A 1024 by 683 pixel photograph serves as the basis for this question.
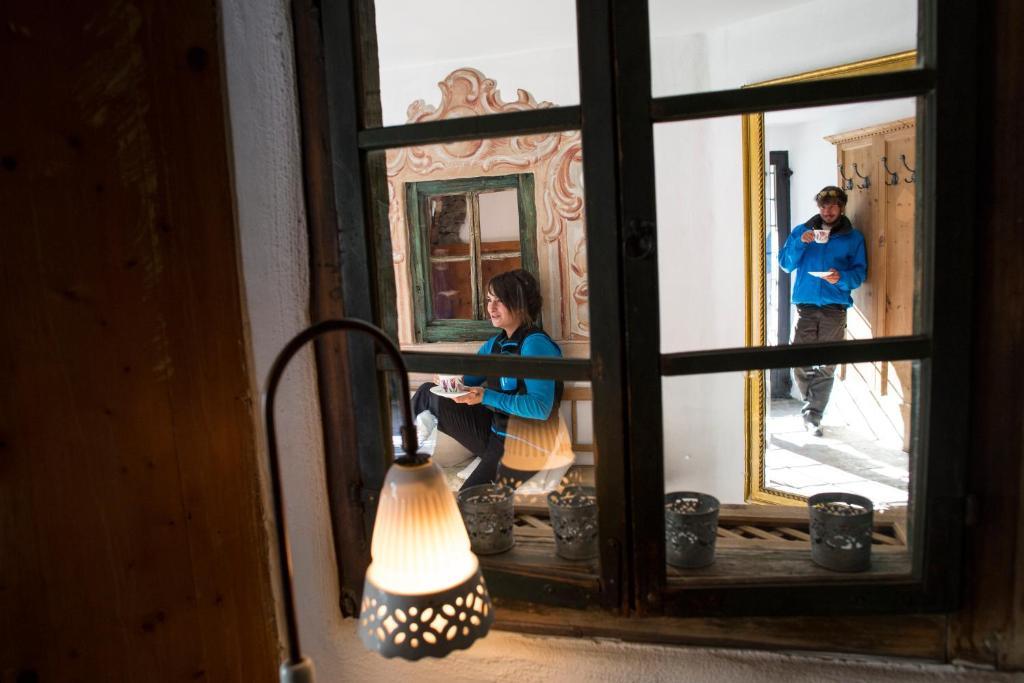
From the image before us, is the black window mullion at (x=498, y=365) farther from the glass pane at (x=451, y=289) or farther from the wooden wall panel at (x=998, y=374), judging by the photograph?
the glass pane at (x=451, y=289)

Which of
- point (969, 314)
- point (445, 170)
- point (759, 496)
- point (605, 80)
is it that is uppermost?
point (445, 170)

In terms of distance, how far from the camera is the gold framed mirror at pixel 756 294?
2859mm

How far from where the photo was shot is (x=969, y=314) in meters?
0.85

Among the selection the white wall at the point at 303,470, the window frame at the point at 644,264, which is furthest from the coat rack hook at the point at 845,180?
the white wall at the point at 303,470

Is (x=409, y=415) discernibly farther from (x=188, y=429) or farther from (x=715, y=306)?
(x=715, y=306)

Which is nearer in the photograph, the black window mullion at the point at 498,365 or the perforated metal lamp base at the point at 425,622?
the perforated metal lamp base at the point at 425,622

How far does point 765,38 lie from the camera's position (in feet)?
9.37

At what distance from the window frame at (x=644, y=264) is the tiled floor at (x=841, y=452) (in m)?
1.40

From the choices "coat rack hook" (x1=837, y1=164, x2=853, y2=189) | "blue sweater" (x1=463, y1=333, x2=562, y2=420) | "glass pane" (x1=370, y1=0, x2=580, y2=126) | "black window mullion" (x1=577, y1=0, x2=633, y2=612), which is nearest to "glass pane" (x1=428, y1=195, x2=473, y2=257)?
"glass pane" (x1=370, y1=0, x2=580, y2=126)

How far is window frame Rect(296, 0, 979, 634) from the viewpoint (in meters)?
0.82

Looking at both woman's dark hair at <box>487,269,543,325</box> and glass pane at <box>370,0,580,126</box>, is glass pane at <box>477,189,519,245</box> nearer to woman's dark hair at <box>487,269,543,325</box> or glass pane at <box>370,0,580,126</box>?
glass pane at <box>370,0,580,126</box>

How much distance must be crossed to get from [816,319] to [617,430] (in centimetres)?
240

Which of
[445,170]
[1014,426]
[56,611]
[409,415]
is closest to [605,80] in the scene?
[409,415]

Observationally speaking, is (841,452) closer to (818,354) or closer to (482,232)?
(482,232)
